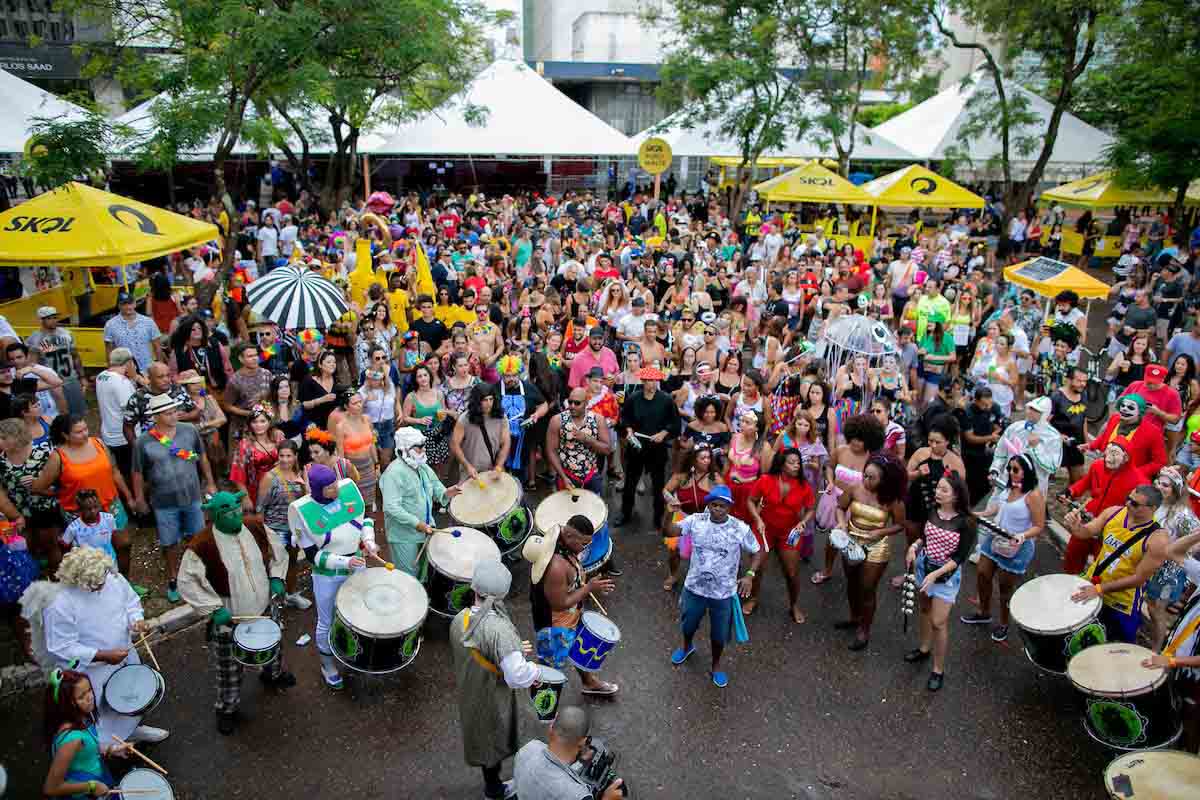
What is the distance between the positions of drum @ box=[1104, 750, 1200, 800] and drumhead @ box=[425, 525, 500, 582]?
4.01 meters

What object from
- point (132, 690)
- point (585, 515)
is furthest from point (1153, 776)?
point (132, 690)

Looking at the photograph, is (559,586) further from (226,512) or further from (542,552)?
(226,512)

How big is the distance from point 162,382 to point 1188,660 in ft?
26.0

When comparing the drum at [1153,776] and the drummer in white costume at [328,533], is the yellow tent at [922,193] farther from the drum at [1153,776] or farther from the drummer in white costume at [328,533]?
the drummer in white costume at [328,533]

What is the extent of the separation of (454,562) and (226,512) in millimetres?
1670

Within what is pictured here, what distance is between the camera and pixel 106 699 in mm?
4637

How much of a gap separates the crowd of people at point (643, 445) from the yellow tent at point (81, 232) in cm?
81

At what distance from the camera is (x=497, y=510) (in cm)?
674

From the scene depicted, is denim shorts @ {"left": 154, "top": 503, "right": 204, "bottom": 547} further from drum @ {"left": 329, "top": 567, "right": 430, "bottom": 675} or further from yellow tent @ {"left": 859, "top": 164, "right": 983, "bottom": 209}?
yellow tent @ {"left": 859, "top": 164, "right": 983, "bottom": 209}

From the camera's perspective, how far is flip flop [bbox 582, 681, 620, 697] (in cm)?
575

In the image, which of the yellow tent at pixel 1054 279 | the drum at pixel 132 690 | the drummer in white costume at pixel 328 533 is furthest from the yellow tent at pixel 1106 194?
the drum at pixel 132 690

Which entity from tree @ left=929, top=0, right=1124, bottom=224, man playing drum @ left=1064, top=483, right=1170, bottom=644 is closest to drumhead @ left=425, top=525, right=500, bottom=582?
man playing drum @ left=1064, top=483, right=1170, bottom=644

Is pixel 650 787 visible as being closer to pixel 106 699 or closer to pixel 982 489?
pixel 106 699

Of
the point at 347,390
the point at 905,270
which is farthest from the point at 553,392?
the point at 905,270
